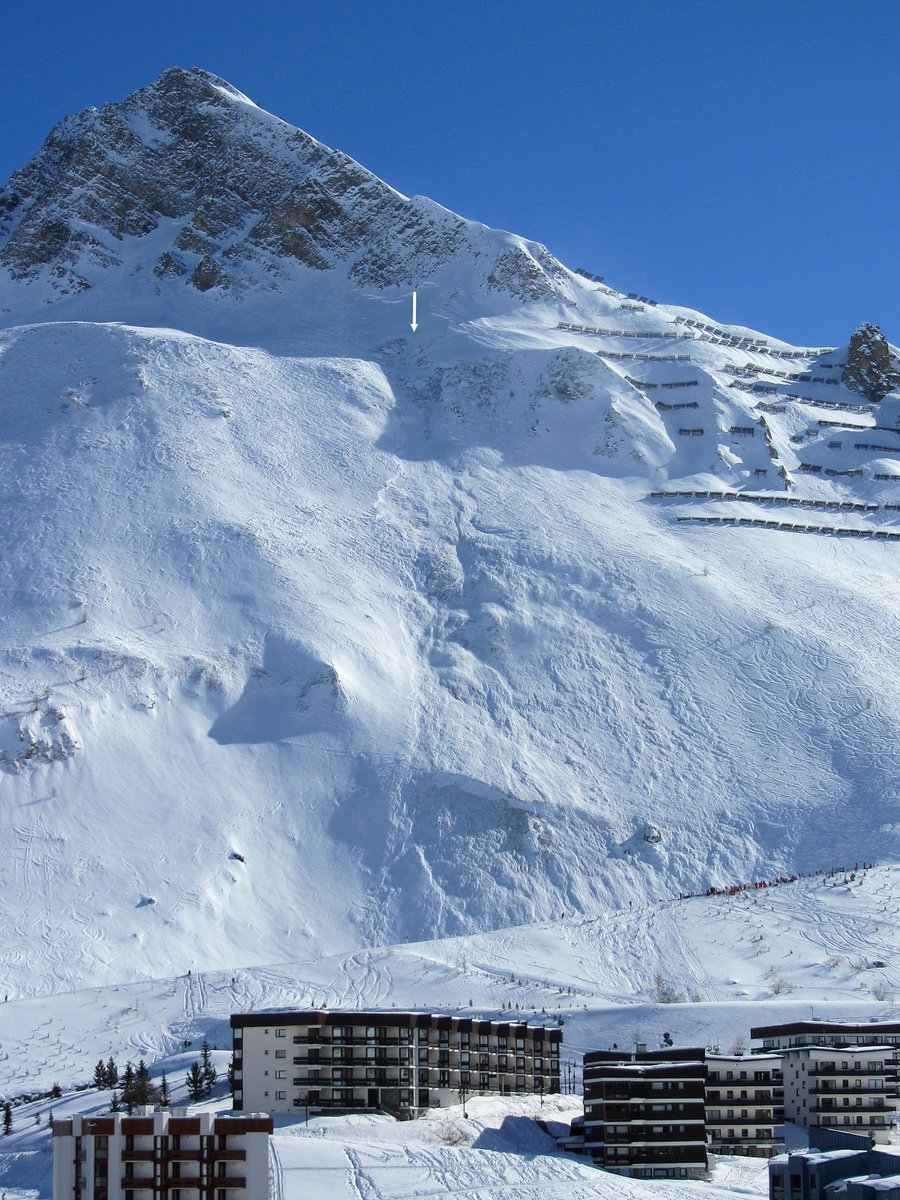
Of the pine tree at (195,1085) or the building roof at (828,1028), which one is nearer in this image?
the pine tree at (195,1085)

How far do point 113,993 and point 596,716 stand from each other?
39.0 metres

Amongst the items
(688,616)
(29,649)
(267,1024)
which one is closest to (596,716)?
(688,616)

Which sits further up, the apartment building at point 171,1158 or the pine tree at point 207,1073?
the pine tree at point 207,1073

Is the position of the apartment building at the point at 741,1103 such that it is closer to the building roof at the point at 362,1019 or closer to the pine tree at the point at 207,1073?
the building roof at the point at 362,1019

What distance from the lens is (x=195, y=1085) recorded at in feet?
217

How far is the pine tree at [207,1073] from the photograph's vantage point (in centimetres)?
6675

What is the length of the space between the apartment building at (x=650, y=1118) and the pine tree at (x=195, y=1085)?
1408 centimetres

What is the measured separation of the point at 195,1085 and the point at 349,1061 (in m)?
5.73

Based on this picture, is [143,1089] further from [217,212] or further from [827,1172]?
[217,212]

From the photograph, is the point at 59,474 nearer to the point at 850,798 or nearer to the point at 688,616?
the point at 688,616

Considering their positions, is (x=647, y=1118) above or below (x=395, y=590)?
below

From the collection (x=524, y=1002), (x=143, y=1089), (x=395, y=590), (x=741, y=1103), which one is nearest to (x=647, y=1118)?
(x=741, y=1103)

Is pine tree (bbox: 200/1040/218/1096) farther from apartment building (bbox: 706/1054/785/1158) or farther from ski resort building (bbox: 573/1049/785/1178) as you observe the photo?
apartment building (bbox: 706/1054/785/1158)

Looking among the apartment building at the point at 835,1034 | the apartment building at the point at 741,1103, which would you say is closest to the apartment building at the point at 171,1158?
the apartment building at the point at 741,1103
